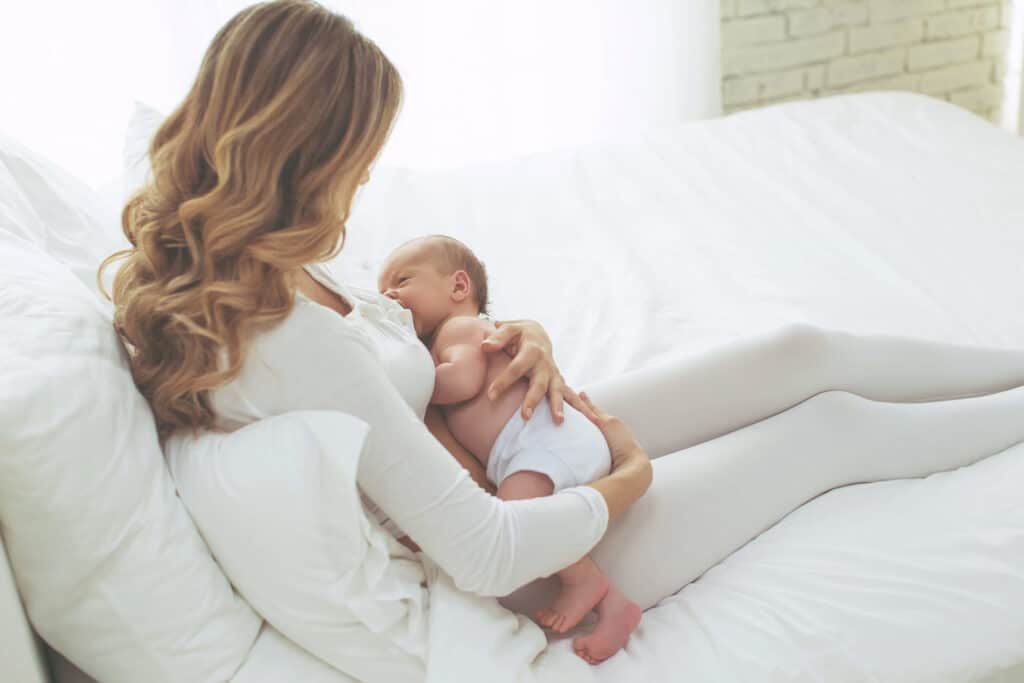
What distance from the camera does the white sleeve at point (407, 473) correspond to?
91 cm

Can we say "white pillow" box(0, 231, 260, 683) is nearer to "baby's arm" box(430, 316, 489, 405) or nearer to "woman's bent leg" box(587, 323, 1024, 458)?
"baby's arm" box(430, 316, 489, 405)

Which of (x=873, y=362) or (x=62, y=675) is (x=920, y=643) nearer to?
(x=873, y=362)

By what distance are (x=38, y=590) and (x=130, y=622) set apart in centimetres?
8

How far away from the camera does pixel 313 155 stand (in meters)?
0.92

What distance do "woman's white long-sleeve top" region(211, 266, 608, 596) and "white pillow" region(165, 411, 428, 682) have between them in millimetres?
24

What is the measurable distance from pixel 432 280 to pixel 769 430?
1.64 feet

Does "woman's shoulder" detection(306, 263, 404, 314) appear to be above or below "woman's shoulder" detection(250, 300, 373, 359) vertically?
below

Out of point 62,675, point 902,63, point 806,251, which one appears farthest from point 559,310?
point 902,63

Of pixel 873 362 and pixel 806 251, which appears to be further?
pixel 806 251

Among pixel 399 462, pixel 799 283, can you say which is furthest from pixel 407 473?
pixel 799 283

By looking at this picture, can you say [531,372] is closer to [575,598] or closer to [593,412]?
[593,412]

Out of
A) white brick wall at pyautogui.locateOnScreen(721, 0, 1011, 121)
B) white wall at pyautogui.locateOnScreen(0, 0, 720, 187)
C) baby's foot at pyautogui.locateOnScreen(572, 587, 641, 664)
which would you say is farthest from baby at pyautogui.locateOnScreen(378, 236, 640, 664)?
white brick wall at pyautogui.locateOnScreen(721, 0, 1011, 121)

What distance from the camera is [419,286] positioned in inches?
53.6

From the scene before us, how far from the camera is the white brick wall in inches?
136
